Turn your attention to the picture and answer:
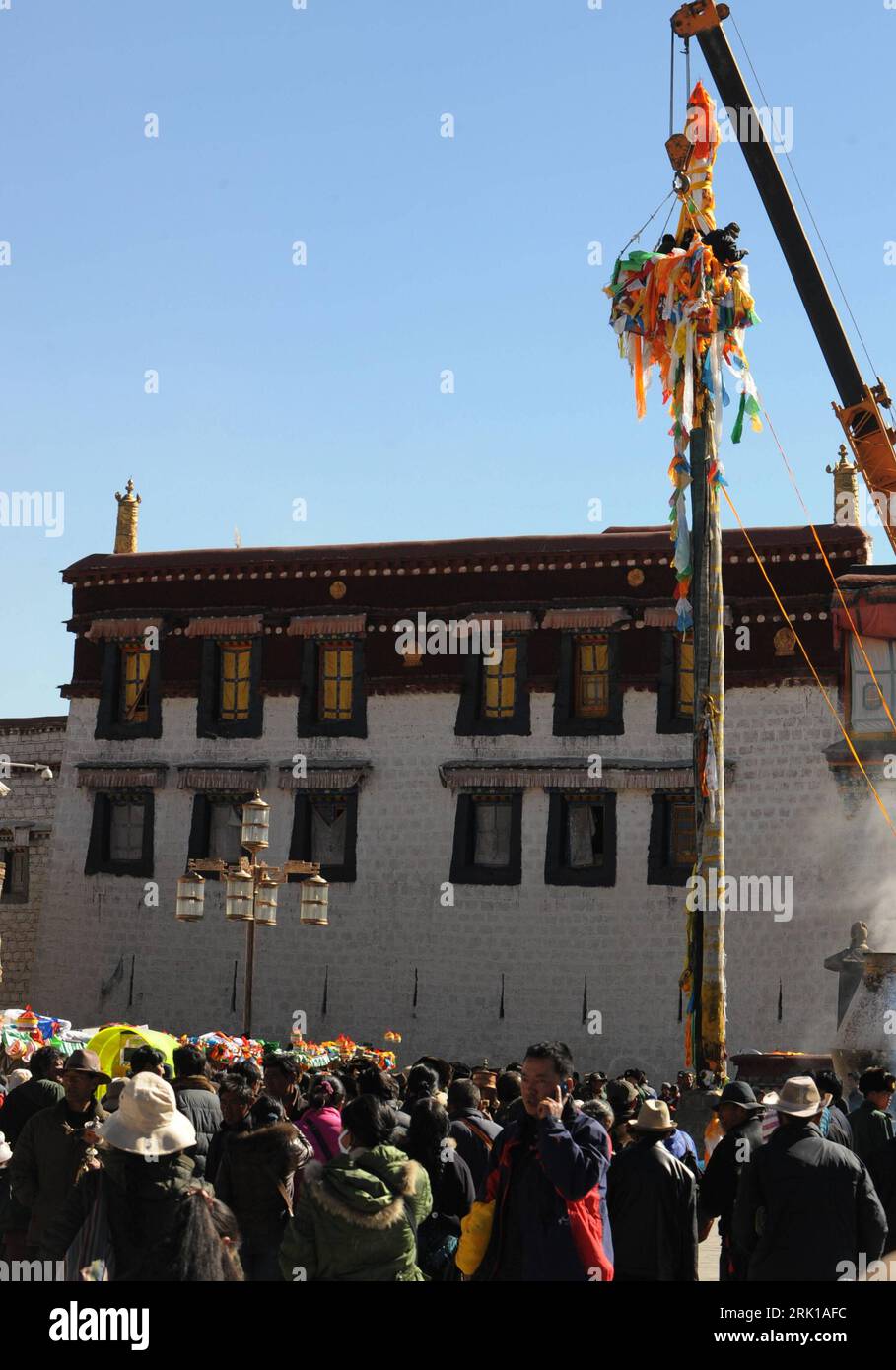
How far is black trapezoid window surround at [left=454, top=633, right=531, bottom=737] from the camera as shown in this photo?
35.0 metres

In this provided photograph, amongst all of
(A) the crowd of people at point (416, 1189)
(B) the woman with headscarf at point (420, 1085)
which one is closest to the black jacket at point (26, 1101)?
(A) the crowd of people at point (416, 1189)

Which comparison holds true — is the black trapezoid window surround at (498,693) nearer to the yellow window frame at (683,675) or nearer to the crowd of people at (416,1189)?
the yellow window frame at (683,675)

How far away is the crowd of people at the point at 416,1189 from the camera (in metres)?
6.91

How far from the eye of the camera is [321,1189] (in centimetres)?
763

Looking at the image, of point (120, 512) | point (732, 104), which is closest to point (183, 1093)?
point (732, 104)

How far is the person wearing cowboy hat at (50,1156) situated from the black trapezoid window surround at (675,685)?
25306mm

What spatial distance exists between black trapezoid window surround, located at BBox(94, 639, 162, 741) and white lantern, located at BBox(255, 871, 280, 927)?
11.5m

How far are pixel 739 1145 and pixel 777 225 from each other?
77.0ft

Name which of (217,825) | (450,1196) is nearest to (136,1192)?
(450,1196)

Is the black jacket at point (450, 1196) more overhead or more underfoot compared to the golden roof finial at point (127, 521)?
more underfoot

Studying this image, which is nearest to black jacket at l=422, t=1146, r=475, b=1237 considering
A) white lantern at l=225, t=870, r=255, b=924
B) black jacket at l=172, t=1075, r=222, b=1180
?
black jacket at l=172, t=1075, r=222, b=1180

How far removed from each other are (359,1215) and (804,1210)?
220 centimetres

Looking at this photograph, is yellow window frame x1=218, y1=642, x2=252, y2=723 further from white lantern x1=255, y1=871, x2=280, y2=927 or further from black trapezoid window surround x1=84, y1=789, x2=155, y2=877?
white lantern x1=255, y1=871, x2=280, y2=927
